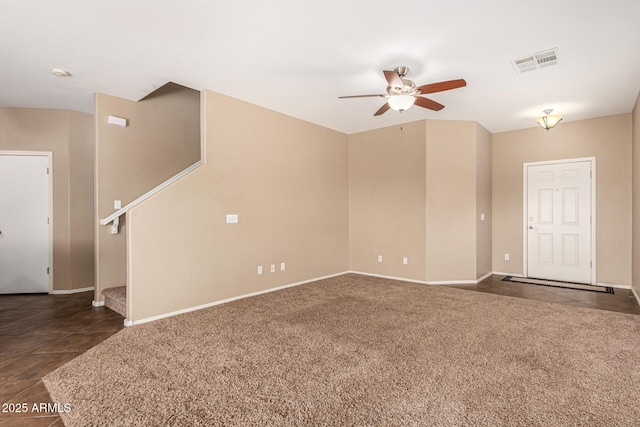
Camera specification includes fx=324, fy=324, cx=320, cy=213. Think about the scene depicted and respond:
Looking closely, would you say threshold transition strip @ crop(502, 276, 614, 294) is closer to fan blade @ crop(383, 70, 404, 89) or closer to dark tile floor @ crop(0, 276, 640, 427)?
dark tile floor @ crop(0, 276, 640, 427)

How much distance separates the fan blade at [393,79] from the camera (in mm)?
3018

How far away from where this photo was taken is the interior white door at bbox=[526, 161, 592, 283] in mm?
5484

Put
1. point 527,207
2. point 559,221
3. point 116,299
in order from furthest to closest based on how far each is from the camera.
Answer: point 527,207 < point 559,221 < point 116,299

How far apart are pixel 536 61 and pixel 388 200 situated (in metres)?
3.09

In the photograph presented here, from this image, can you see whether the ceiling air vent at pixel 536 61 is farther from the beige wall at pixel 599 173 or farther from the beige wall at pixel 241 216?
the beige wall at pixel 241 216

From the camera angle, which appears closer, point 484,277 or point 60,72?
point 60,72

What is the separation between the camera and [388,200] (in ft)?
19.5

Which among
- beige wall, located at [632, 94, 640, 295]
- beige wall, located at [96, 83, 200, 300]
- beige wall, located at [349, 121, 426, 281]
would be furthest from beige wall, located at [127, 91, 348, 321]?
beige wall, located at [632, 94, 640, 295]

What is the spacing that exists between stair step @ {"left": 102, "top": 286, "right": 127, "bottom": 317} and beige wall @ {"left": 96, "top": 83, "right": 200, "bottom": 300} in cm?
16

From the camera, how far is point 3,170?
4898mm

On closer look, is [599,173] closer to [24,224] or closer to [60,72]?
[60,72]

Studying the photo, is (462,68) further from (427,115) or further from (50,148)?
(50,148)

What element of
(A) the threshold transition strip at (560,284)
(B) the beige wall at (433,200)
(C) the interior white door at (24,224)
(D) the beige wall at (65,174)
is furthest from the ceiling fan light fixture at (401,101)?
(C) the interior white door at (24,224)

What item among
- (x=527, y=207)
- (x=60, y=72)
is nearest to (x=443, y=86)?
(x=527, y=207)
